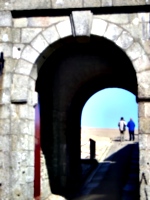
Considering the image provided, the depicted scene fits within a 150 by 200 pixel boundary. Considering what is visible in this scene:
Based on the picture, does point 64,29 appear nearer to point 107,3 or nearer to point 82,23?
point 82,23

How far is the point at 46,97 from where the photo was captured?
10.4m

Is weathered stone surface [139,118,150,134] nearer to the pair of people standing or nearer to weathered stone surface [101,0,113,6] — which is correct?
weathered stone surface [101,0,113,6]

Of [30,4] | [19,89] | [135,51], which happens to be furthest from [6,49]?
[135,51]

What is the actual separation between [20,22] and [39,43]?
0.58 m

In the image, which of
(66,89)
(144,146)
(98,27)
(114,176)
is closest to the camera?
(144,146)

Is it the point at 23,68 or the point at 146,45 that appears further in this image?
the point at 23,68

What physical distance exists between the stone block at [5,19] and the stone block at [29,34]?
318 mm

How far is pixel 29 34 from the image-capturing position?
808 cm

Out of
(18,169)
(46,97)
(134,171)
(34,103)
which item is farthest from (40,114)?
(134,171)

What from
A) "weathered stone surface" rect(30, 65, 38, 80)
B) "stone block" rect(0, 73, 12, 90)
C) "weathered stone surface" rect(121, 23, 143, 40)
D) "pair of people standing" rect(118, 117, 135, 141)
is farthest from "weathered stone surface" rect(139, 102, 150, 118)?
"pair of people standing" rect(118, 117, 135, 141)

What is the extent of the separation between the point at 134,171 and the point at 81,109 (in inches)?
96.8

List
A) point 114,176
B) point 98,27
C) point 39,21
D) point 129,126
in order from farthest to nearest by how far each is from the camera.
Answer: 1. point 129,126
2. point 114,176
3. point 39,21
4. point 98,27

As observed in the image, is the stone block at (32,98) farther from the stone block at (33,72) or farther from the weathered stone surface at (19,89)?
the stone block at (33,72)

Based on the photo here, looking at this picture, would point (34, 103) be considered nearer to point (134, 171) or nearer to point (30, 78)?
point (30, 78)
